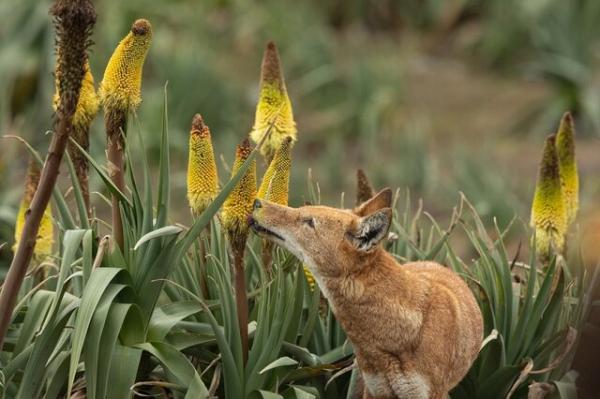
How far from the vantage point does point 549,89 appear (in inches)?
640

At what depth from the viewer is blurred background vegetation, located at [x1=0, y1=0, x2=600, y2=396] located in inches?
519

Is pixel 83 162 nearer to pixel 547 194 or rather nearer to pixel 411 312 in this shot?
pixel 411 312

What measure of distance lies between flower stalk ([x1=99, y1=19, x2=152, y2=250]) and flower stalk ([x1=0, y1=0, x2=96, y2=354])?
48cm

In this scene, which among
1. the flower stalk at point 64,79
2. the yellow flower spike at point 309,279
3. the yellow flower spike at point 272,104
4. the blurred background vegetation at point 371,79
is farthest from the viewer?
the blurred background vegetation at point 371,79

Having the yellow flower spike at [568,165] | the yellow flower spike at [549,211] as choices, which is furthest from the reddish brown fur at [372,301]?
the yellow flower spike at [568,165]

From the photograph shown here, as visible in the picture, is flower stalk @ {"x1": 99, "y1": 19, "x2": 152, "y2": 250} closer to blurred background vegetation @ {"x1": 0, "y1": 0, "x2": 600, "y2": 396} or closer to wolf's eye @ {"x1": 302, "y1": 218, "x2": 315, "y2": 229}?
wolf's eye @ {"x1": 302, "y1": 218, "x2": 315, "y2": 229}

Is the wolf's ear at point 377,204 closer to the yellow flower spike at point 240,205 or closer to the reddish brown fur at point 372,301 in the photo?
the reddish brown fur at point 372,301

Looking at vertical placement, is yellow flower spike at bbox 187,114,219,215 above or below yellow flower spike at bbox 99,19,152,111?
below

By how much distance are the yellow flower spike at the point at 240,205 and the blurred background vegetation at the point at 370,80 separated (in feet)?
22.2

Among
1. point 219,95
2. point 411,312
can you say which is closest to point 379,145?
point 219,95

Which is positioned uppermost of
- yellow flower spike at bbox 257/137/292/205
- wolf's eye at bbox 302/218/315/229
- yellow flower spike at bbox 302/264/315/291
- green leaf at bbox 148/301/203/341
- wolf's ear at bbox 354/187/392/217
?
yellow flower spike at bbox 257/137/292/205

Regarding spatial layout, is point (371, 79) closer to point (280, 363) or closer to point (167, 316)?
point (167, 316)

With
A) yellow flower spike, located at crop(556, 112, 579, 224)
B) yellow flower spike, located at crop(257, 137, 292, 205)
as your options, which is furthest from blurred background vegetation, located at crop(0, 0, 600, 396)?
yellow flower spike, located at crop(257, 137, 292, 205)

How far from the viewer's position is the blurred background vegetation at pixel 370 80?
43.2 ft
